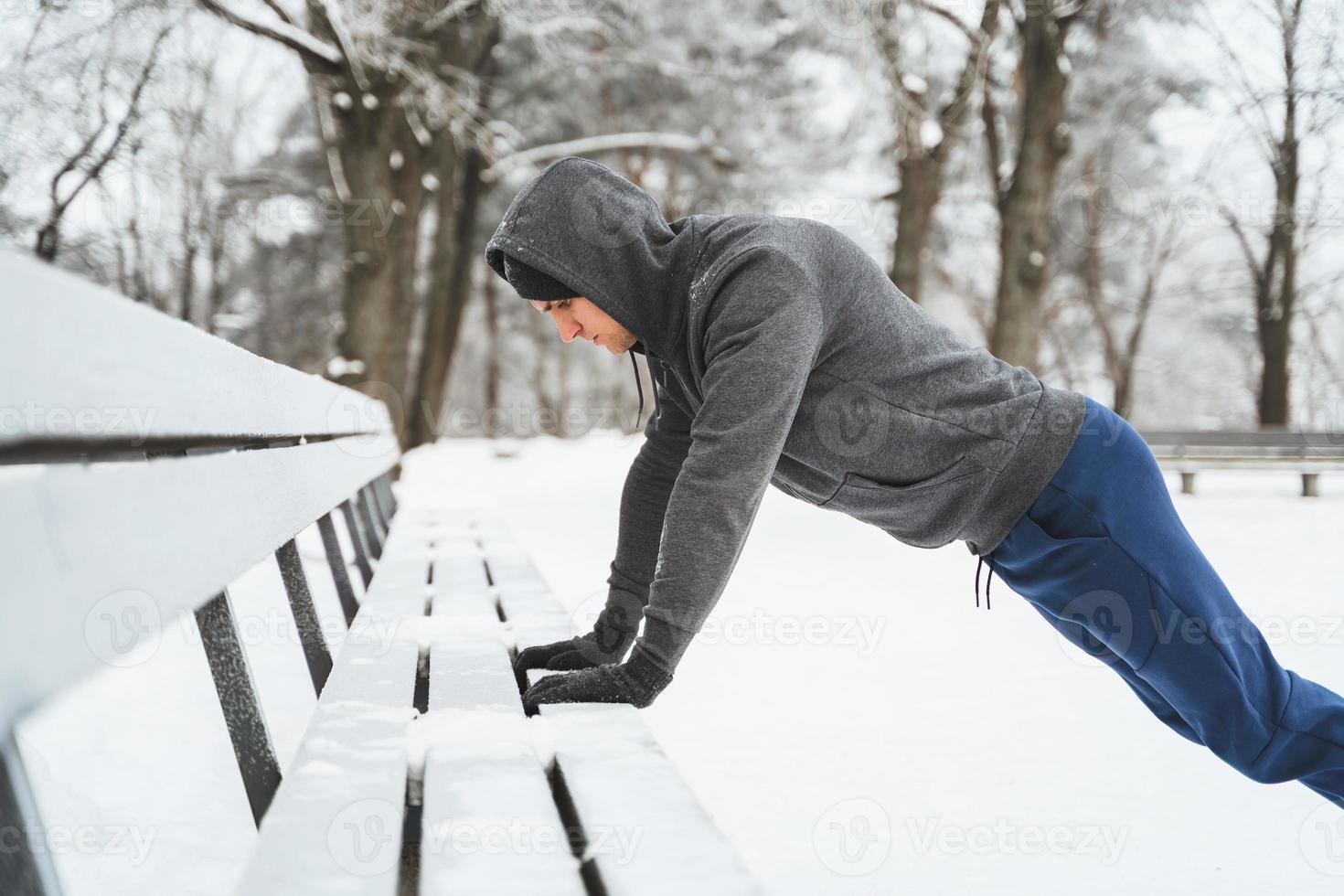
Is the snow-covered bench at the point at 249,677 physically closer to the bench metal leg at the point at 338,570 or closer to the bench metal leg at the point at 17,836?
the bench metal leg at the point at 17,836

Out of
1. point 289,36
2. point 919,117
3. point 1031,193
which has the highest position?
Answer: point 919,117

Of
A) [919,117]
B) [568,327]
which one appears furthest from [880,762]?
[919,117]

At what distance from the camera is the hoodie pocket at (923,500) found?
1.90 m

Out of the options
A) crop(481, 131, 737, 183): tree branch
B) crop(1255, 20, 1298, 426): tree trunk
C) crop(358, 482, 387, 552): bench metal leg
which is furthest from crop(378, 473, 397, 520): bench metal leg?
crop(1255, 20, 1298, 426): tree trunk

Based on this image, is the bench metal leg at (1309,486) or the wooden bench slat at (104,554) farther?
the bench metal leg at (1309,486)

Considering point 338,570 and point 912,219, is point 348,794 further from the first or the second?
point 912,219

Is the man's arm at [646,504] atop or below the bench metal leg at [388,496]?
atop

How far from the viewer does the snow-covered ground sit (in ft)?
6.99

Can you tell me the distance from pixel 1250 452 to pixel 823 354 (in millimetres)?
11928

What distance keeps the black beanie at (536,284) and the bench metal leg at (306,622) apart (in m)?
0.85

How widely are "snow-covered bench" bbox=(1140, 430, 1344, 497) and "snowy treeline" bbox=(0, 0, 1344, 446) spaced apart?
280 centimetres

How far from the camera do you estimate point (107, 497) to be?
110cm

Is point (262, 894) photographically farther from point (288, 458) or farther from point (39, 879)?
point (288, 458)

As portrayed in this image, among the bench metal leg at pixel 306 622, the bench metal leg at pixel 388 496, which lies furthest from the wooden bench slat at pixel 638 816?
the bench metal leg at pixel 388 496
